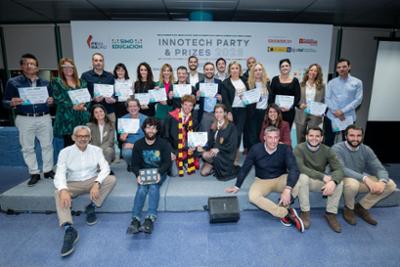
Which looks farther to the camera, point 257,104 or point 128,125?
point 257,104

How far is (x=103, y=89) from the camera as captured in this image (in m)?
3.58

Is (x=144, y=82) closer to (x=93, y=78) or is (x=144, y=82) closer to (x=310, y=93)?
(x=93, y=78)

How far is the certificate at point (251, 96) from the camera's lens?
3.55 meters

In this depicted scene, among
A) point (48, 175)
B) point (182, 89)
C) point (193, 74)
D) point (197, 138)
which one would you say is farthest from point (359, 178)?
point (48, 175)

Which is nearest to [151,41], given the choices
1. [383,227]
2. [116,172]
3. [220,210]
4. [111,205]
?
[116,172]

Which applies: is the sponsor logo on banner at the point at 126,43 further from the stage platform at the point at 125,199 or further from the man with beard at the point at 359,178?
the man with beard at the point at 359,178

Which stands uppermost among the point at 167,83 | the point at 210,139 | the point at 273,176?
the point at 167,83

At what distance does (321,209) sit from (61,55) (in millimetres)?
7174

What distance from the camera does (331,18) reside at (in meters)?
5.92

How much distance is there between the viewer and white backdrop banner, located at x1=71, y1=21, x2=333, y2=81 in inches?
200

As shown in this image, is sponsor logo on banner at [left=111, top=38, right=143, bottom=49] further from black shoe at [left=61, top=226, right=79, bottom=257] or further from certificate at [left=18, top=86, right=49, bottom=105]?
black shoe at [left=61, top=226, right=79, bottom=257]

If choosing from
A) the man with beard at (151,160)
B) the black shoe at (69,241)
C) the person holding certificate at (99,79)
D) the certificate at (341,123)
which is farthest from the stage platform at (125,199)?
the person holding certificate at (99,79)

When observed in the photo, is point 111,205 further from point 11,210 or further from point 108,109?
point 108,109

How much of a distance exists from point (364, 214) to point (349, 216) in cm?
22
